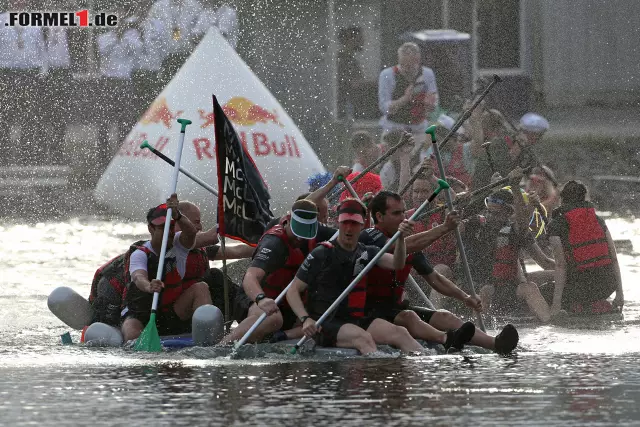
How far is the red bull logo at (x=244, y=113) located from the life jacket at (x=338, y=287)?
285 inches

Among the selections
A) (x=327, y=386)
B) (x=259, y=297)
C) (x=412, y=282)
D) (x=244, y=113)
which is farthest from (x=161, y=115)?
(x=327, y=386)

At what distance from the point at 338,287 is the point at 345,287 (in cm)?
5

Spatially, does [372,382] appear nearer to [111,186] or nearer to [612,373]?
[612,373]

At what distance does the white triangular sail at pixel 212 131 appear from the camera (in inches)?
742

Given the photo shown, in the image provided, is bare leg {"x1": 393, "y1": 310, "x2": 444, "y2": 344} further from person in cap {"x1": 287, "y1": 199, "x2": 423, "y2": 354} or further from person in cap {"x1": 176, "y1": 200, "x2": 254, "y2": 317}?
person in cap {"x1": 176, "y1": 200, "x2": 254, "y2": 317}

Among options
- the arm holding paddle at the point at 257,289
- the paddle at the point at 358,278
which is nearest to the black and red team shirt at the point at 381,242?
the paddle at the point at 358,278

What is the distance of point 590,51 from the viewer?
96.8 ft

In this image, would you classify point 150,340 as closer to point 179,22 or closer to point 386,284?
point 386,284

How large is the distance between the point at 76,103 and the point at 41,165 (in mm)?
1192

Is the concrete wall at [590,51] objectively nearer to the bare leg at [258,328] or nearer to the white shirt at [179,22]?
the white shirt at [179,22]

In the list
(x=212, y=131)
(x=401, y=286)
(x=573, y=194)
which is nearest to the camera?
(x=401, y=286)

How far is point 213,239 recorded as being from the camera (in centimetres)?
1357

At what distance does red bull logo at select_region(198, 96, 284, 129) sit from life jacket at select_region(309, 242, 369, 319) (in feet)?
23.8

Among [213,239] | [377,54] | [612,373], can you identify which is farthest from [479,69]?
[612,373]
